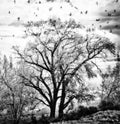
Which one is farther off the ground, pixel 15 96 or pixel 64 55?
pixel 64 55

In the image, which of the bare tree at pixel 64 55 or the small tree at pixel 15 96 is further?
the small tree at pixel 15 96

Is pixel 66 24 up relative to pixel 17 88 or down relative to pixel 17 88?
up

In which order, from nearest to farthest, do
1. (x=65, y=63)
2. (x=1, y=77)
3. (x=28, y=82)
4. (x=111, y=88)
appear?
(x=65, y=63) → (x=28, y=82) → (x=1, y=77) → (x=111, y=88)

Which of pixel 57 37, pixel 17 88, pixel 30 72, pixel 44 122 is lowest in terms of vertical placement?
pixel 44 122

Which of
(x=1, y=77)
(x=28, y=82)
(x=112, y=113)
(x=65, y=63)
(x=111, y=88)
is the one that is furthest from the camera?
(x=111, y=88)

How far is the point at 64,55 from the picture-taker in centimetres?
1864

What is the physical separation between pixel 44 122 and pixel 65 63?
746 centimetres

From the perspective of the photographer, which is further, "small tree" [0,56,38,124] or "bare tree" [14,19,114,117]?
"small tree" [0,56,38,124]

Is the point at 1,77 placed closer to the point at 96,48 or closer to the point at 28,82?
the point at 28,82

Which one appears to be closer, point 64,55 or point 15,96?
point 64,55

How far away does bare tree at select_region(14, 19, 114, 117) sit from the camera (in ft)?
60.4

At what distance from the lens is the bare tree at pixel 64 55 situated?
18.4m

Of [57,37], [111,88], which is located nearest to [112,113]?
[57,37]

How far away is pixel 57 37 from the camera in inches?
758
